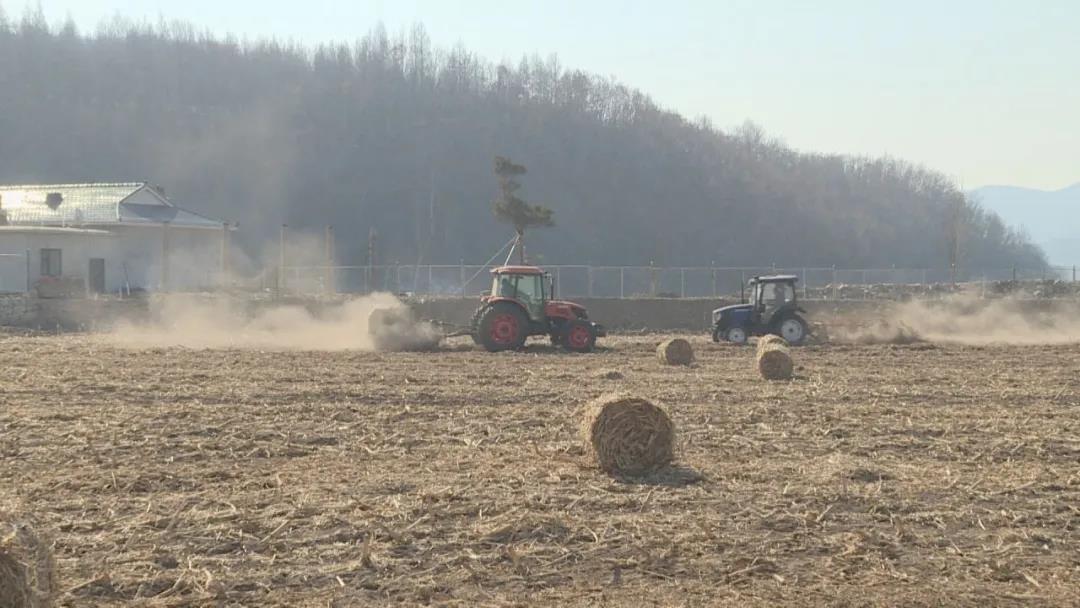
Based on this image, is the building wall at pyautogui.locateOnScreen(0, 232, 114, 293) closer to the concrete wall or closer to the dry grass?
the concrete wall

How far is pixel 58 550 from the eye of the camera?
766cm

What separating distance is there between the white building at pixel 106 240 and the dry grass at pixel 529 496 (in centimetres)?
3135

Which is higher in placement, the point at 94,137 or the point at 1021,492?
the point at 94,137

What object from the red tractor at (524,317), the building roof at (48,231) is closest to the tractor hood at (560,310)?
the red tractor at (524,317)

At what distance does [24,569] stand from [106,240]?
159 ft

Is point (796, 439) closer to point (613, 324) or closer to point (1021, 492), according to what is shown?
point (1021, 492)

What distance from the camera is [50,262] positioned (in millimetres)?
45844

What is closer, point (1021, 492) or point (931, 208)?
point (1021, 492)

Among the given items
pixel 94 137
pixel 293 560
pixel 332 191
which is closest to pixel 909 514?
pixel 293 560

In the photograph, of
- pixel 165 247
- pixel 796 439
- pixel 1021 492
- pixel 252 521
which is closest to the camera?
pixel 252 521

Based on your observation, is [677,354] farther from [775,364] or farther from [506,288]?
[506,288]

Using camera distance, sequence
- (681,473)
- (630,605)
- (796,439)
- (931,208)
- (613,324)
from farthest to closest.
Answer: (931,208)
(613,324)
(796,439)
(681,473)
(630,605)

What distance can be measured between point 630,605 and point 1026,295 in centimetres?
4197

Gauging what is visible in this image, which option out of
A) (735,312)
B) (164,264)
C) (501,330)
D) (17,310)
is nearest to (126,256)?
(164,264)
